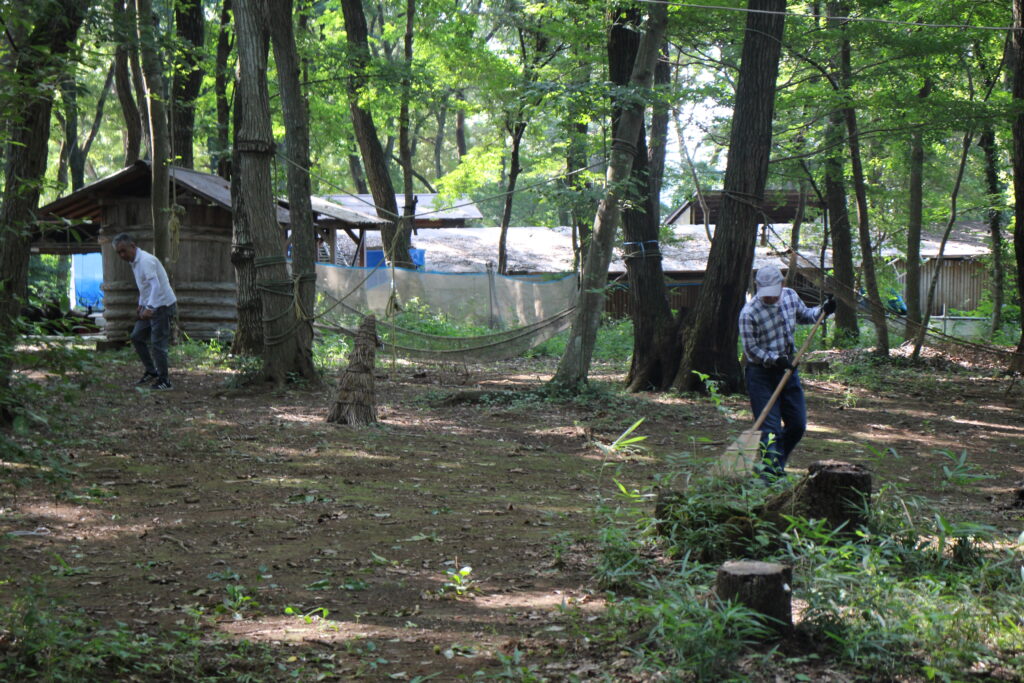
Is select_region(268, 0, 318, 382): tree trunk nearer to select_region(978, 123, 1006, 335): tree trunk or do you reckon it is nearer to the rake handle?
the rake handle

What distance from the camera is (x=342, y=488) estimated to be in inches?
223

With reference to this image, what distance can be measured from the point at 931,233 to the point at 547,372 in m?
19.3

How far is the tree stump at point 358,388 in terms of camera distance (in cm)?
775

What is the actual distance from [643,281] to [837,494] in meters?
7.21

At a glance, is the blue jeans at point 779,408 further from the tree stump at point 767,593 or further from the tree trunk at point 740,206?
the tree trunk at point 740,206

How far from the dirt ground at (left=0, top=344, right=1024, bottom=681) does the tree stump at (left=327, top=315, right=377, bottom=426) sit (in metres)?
0.19

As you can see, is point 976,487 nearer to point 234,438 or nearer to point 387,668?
point 387,668

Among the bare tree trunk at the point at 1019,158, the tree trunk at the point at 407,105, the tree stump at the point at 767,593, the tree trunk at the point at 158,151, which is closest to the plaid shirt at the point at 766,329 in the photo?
the tree stump at the point at 767,593

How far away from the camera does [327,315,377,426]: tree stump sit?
7.75m

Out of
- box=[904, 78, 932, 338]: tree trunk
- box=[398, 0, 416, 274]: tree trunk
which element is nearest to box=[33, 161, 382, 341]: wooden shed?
box=[398, 0, 416, 274]: tree trunk

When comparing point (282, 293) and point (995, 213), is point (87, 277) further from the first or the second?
point (995, 213)

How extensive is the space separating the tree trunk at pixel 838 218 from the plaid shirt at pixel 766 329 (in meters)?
9.71

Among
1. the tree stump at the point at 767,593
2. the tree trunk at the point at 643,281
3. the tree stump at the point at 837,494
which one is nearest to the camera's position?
the tree stump at the point at 767,593

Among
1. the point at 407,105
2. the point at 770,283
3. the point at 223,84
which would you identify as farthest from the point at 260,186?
the point at 223,84
